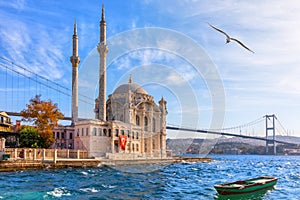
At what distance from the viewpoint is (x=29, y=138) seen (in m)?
46.0

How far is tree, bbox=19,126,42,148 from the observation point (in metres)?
45.7

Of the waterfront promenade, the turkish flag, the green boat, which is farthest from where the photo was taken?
the turkish flag

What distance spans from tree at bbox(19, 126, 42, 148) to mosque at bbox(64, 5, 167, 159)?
7119mm

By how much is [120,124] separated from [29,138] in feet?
49.1

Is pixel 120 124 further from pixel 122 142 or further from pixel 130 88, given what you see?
pixel 130 88

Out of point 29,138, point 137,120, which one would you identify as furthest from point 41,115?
point 137,120

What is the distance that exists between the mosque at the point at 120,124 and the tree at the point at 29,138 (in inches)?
280

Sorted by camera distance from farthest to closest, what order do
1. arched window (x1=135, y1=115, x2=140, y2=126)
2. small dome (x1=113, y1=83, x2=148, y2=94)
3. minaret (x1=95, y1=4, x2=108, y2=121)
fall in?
small dome (x1=113, y1=83, x2=148, y2=94), arched window (x1=135, y1=115, x2=140, y2=126), minaret (x1=95, y1=4, x2=108, y2=121)

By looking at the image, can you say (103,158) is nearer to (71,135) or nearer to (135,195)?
(71,135)

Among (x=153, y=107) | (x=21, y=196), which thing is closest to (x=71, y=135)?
(x=153, y=107)

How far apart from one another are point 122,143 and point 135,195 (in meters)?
34.0

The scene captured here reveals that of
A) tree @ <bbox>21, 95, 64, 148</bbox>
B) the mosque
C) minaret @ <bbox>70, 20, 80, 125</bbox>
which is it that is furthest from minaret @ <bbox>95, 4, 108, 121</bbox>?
tree @ <bbox>21, 95, 64, 148</bbox>

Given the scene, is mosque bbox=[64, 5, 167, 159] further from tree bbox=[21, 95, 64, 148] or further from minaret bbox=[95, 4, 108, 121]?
tree bbox=[21, 95, 64, 148]

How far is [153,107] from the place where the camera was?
7306 cm
